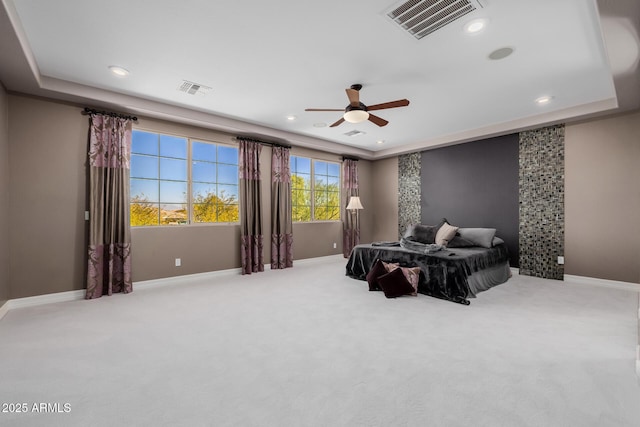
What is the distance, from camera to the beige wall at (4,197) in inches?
125

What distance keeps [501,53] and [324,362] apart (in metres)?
3.23

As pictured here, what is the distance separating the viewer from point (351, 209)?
273 inches

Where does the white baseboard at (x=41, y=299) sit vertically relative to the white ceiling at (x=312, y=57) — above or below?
below

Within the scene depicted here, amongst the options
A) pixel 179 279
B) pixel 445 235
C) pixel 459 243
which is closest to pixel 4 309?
pixel 179 279

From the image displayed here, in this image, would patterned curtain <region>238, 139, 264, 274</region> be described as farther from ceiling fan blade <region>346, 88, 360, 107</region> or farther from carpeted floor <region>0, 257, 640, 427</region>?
ceiling fan blade <region>346, 88, 360, 107</region>

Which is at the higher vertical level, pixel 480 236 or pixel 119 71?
pixel 119 71

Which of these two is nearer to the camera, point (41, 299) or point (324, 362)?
point (324, 362)

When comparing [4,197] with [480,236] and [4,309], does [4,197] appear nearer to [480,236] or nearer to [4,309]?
[4,309]

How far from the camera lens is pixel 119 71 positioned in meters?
3.20

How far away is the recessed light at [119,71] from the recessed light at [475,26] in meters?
3.41

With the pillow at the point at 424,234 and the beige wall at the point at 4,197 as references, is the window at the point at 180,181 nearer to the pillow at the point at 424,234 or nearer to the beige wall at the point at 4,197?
the beige wall at the point at 4,197

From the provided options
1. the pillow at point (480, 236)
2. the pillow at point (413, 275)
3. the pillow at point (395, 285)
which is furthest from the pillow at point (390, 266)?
the pillow at point (480, 236)

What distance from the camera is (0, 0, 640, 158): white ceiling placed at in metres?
2.28

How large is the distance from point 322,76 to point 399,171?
4252 mm
